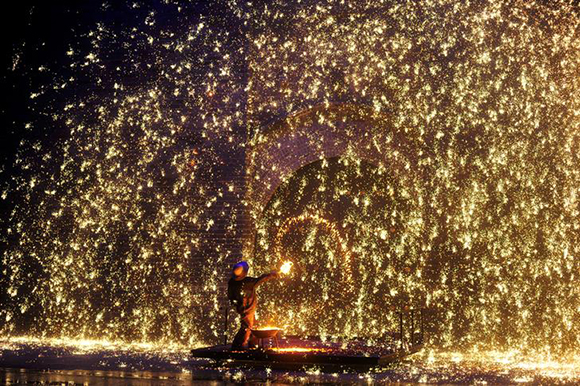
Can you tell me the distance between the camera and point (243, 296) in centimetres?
642

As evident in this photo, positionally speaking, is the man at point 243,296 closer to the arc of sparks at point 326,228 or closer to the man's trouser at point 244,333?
the man's trouser at point 244,333

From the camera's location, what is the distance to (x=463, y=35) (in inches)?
319

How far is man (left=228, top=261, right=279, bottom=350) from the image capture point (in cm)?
638

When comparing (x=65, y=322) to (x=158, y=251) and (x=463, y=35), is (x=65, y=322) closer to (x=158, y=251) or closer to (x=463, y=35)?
(x=158, y=251)

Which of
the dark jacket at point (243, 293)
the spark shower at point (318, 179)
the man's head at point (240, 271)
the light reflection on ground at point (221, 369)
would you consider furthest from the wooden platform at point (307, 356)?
the spark shower at point (318, 179)

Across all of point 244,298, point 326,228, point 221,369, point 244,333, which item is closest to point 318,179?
point 326,228

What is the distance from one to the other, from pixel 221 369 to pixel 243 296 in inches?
30.0

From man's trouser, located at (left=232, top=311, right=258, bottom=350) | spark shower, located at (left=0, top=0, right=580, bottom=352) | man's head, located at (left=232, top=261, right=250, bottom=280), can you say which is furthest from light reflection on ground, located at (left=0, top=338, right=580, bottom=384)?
man's head, located at (left=232, top=261, right=250, bottom=280)

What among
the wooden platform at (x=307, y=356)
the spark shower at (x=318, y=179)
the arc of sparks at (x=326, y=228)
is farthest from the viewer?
the arc of sparks at (x=326, y=228)

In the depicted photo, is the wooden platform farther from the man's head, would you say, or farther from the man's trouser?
the man's head

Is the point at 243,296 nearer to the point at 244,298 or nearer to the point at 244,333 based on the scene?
the point at 244,298

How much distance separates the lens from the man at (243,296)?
638 cm

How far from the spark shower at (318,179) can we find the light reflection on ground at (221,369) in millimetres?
721

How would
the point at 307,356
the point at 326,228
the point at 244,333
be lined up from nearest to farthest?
1. the point at 307,356
2. the point at 244,333
3. the point at 326,228
